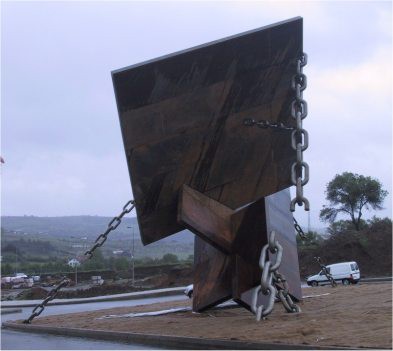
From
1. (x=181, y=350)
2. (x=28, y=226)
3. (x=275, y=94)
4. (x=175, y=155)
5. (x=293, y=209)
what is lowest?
(x=181, y=350)

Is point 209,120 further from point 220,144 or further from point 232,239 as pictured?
point 232,239

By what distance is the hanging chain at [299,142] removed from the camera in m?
9.15

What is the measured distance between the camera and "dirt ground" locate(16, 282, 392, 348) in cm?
881

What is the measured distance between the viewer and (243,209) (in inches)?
509

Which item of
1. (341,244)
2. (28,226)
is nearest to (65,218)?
(28,226)

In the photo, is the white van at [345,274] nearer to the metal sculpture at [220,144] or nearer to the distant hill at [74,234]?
the metal sculpture at [220,144]

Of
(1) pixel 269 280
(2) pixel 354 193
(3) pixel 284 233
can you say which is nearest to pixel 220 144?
(3) pixel 284 233

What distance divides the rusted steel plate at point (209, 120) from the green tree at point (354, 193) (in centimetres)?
4789

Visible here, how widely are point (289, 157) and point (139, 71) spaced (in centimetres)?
420

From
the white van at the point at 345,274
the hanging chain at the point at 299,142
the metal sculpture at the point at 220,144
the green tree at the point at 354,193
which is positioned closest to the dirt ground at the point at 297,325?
the metal sculpture at the point at 220,144

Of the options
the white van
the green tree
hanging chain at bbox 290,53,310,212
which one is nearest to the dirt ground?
hanging chain at bbox 290,53,310,212

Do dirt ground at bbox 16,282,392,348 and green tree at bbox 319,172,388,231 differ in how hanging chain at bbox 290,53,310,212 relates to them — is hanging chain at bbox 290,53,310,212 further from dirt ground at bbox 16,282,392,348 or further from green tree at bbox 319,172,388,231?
green tree at bbox 319,172,388,231

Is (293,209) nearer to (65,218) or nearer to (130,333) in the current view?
(130,333)

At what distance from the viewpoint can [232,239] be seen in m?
12.9
